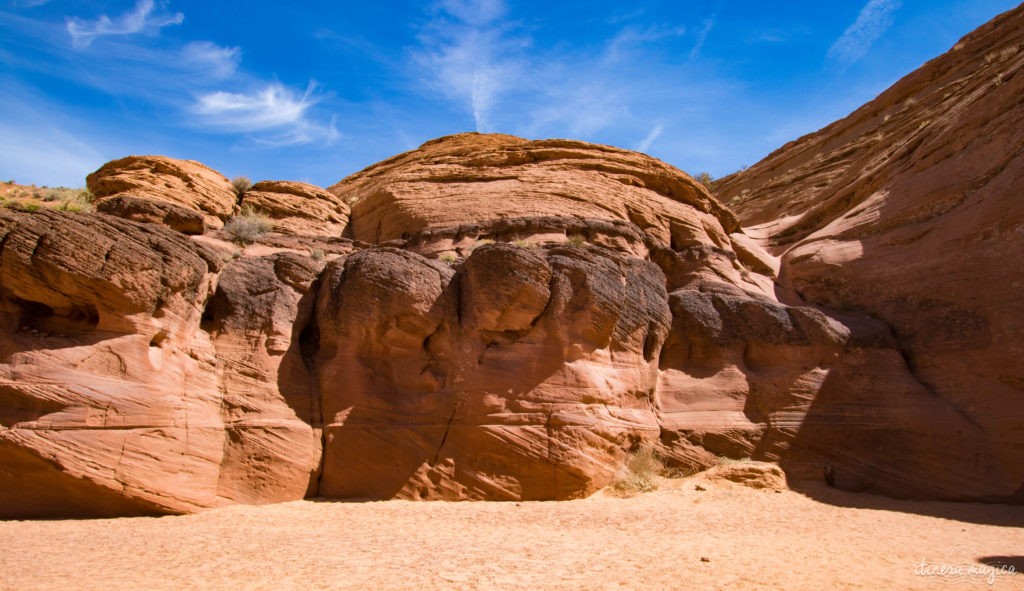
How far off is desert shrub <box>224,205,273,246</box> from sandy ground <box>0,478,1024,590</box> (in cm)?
695

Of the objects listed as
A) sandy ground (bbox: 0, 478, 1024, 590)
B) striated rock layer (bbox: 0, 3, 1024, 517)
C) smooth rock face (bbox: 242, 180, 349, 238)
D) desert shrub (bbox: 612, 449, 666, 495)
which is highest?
smooth rock face (bbox: 242, 180, 349, 238)

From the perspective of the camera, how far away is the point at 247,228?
14992 millimetres

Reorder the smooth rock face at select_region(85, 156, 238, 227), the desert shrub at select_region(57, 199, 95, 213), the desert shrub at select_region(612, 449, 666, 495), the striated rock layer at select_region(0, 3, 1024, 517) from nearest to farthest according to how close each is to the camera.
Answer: the striated rock layer at select_region(0, 3, 1024, 517) → the desert shrub at select_region(612, 449, 666, 495) → the desert shrub at select_region(57, 199, 95, 213) → the smooth rock face at select_region(85, 156, 238, 227)

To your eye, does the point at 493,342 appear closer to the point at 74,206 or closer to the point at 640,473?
the point at 640,473

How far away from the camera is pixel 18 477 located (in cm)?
889

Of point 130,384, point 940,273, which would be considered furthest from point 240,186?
point 940,273

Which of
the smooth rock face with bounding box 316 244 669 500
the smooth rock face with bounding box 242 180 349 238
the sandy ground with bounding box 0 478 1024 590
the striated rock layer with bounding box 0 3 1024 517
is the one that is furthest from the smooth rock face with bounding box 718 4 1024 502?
the smooth rock face with bounding box 242 180 349 238

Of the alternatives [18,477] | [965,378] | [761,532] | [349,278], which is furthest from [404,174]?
[965,378]

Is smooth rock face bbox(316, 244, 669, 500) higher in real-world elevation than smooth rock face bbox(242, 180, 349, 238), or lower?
lower

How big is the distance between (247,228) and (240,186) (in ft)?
14.2

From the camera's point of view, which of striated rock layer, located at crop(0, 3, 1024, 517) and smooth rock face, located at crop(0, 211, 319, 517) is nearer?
smooth rock face, located at crop(0, 211, 319, 517)

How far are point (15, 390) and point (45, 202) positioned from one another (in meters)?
7.96

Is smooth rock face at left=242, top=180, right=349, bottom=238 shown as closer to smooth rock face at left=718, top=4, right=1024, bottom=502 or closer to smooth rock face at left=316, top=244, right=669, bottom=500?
smooth rock face at left=316, top=244, right=669, bottom=500

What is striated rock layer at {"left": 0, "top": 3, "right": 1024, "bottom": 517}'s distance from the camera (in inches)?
381
